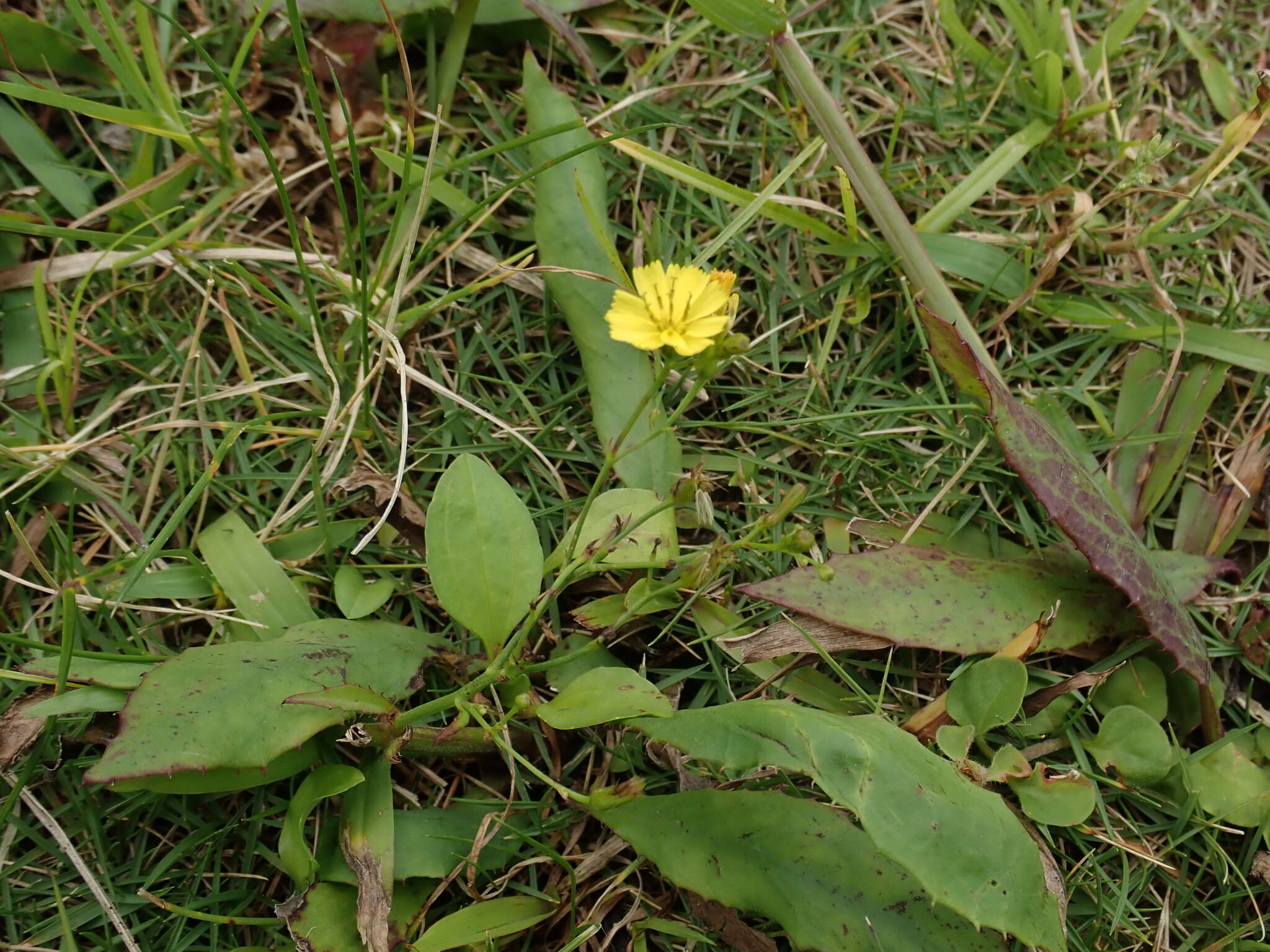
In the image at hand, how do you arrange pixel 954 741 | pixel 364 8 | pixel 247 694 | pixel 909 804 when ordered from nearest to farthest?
1. pixel 909 804
2. pixel 247 694
3. pixel 954 741
4. pixel 364 8

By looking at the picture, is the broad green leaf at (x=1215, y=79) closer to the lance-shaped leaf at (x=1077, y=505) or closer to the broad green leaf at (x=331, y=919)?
the lance-shaped leaf at (x=1077, y=505)

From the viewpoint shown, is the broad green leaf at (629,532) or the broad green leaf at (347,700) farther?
the broad green leaf at (629,532)

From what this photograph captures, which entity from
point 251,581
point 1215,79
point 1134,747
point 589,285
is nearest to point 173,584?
point 251,581

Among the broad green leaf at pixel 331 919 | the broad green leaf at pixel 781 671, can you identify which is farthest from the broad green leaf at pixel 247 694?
the broad green leaf at pixel 781 671

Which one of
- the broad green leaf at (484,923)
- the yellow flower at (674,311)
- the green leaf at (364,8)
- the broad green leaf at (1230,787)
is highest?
the green leaf at (364,8)

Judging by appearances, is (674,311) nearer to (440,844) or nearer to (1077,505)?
(1077,505)

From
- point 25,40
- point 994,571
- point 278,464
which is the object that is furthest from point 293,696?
point 25,40
